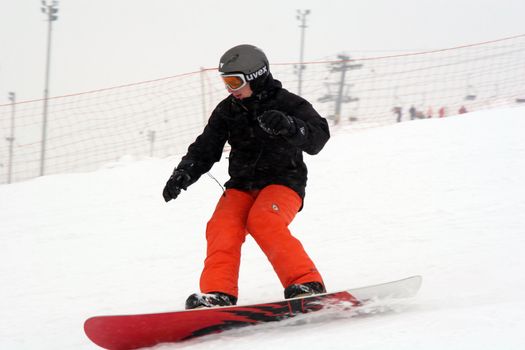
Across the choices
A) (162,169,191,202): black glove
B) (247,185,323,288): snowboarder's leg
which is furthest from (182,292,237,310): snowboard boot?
(162,169,191,202): black glove

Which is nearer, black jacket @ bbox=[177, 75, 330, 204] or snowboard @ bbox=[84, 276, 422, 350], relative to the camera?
snowboard @ bbox=[84, 276, 422, 350]

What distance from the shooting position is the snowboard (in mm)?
2684

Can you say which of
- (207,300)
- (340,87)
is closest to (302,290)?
(207,300)

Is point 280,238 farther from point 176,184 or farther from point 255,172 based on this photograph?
point 176,184

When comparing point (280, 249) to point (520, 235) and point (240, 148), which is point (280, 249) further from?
point (520, 235)

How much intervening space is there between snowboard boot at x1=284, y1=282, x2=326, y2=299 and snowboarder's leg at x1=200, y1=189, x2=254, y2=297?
29cm

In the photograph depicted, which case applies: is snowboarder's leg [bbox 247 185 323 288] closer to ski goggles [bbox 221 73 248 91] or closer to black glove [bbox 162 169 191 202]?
black glove [bbox 162 169 191 202]

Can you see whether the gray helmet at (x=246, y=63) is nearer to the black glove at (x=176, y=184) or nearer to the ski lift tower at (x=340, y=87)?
the black glove at (x=176, y=184)

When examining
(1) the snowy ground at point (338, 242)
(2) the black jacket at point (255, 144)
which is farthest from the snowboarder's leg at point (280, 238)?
(1) the snowy ground at point (338, 242)

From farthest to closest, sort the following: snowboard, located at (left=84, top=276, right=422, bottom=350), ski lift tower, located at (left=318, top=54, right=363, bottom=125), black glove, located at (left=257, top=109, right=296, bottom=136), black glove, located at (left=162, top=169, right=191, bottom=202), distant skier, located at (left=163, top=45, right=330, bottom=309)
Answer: ski lift tower, located at (left=318, top=54, right=363, bottom=125) < black glove, located at (left=162, top=169, right=191, bottom=202) < distant skier, located at (left=163, top=45, right=330, bottom=309) < black glove, located at (left=257, top=109, right=296, bottom=136) < snowboard, located at (left=84, top=276, right=422, bottom=350)

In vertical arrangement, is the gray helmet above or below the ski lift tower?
below

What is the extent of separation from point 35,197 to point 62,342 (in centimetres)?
458

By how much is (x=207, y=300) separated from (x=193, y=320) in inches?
5.5

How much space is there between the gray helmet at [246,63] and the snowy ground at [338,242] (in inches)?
50.1
